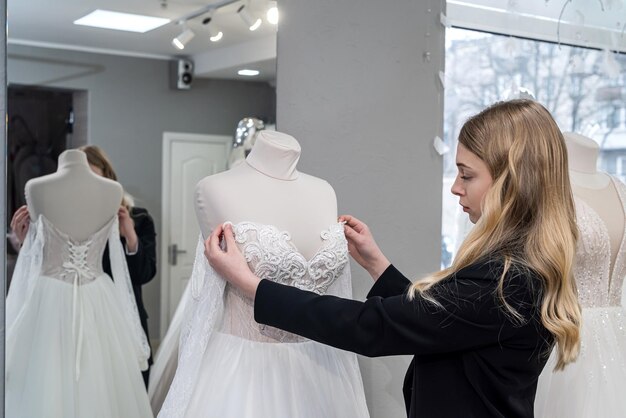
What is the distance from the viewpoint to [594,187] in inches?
100

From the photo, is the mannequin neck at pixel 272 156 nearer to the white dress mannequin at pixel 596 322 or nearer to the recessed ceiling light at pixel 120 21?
the recessed ceiling light at pixel 120 21

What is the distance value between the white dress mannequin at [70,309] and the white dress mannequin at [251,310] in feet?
0.97

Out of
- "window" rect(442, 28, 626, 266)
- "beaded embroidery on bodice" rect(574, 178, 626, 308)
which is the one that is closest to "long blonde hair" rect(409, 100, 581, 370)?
"beaded embroidery on bodice" rect(574, 178, 626, 308)

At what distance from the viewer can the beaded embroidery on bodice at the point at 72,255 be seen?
2.02 metres

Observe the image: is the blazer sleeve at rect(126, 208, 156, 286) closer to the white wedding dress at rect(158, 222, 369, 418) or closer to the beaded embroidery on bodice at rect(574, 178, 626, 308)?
the white wedding dress at rect(158, 222, 369, 418)

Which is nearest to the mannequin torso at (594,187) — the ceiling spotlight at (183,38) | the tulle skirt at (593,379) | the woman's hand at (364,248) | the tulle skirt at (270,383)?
the tulle skirt at (593,379)

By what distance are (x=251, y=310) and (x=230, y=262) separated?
0.66ft

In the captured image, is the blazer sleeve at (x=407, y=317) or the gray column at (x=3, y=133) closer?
the blazer sleeve at (x=407, y=317)

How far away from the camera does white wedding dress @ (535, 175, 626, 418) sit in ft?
7.79

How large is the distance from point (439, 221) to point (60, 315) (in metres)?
1.36

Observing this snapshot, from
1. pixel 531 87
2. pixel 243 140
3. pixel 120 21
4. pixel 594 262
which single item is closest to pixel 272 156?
pixel 243 140

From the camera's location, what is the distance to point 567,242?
1513 millimetres

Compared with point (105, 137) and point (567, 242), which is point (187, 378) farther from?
point (567, 242)

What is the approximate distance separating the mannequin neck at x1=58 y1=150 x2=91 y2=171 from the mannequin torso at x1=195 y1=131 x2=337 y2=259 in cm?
35
